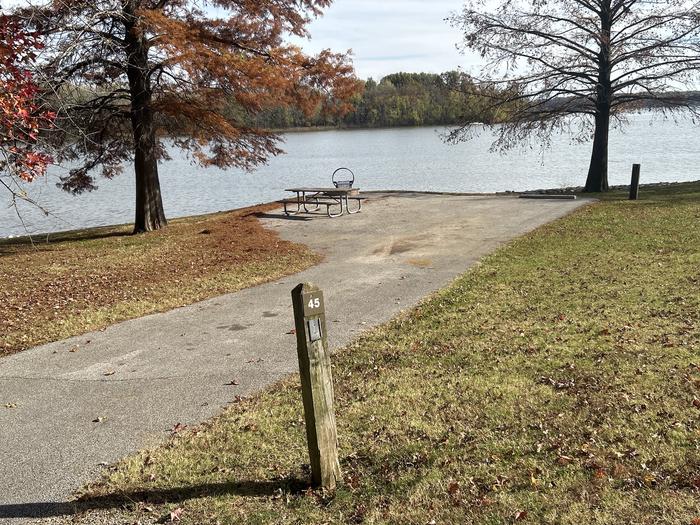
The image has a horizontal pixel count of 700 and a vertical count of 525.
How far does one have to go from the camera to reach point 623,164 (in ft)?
116

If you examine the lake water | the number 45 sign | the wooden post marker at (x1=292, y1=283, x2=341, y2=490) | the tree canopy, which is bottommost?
the lake water

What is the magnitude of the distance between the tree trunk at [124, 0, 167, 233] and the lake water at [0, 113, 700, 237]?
14.0ft

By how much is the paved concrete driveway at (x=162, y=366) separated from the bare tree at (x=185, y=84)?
474 centimetres

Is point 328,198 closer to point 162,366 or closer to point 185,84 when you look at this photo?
point 185,84

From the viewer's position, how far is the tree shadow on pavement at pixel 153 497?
3.60m

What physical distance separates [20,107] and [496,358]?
16.4 ft

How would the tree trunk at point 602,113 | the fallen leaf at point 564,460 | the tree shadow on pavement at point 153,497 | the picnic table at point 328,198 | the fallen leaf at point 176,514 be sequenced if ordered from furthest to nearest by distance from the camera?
the tree trunk at point 602,113
the picnic table at point 328,198
the fallen leaf at point 564,460
the tree shadow on pavement at point 153,497
the fallen leaf at point 176,514

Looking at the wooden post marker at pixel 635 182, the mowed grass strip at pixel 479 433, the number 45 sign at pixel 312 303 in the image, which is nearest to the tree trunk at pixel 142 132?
the mowed grass strip at pixel 479 433

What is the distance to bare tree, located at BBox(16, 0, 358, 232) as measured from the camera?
13.0m

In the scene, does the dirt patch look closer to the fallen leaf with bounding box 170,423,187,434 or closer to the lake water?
the fallen leaf with bounding box 170,423,187,434

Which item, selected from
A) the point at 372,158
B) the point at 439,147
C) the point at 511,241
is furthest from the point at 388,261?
the point at 439,147

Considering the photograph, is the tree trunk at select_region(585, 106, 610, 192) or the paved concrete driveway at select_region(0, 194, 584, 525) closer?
the paved concrete driveway at select_region(0, 194, 584, 525)

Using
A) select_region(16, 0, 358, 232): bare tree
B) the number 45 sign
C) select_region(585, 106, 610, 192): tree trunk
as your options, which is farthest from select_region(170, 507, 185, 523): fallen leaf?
select_region(585, 106, 610, 192): tree trunk

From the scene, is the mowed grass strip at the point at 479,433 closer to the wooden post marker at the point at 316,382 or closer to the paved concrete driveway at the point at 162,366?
the wooden post marker at the point at 316,382
